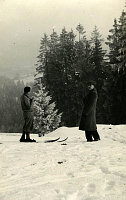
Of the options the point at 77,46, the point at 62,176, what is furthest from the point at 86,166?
the point at 77,46

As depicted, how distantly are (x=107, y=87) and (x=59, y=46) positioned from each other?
14.9 metres

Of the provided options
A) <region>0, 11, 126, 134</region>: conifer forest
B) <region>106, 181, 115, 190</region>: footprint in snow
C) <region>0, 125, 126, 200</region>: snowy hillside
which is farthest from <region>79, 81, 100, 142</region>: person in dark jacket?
<region>0, 11, 126, 134</region>: conifer forest

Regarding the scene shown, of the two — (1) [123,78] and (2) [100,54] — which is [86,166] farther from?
(2) [100,54]

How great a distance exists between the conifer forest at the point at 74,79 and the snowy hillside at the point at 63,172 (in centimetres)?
2570

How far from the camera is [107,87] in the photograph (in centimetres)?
3831

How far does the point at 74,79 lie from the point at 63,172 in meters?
38.9

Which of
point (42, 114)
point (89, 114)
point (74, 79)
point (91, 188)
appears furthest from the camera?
point (74, 79)

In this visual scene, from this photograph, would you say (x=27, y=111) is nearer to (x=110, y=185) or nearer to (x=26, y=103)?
(x=26, y=103)

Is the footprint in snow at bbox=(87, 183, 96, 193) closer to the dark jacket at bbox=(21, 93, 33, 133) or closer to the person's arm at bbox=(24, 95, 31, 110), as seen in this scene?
the dark jacket at bbox=(21, 93, 33, 133)

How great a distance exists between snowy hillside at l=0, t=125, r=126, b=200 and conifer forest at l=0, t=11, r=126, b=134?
25701 mm

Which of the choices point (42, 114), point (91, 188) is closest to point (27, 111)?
point (91, 188)

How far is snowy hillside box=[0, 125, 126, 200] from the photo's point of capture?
19.0ft

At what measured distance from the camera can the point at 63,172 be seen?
725 centimetres

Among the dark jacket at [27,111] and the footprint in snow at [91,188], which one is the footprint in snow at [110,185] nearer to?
the footprint in snow at [91,188]
